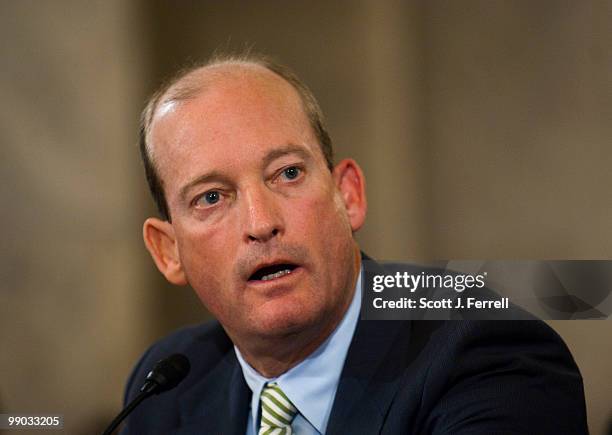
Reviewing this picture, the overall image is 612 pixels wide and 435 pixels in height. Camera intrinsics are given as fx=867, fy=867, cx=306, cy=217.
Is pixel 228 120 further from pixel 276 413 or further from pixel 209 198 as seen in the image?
pixel 276 413

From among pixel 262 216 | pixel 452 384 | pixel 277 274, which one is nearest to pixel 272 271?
pixel 277 274

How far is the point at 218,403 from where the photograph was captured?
90.9 inches

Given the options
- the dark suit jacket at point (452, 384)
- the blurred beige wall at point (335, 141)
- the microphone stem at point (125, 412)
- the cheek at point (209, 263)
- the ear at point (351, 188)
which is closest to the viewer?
the dark suit jacket at point (452, 384)

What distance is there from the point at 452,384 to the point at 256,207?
1.93 ft

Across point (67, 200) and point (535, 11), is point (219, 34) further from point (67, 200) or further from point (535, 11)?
point (535, 11)

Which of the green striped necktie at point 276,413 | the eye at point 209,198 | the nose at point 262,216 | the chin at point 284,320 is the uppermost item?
the eye at point 209,198

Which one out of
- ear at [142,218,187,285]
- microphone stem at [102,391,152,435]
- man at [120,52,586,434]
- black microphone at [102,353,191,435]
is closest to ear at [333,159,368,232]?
man at [120,52,586,434]

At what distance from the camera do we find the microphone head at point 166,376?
6.84ft

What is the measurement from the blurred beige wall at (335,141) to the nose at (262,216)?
25.1 inches

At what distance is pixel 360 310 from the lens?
219 centimetres

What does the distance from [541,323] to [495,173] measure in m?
0.59

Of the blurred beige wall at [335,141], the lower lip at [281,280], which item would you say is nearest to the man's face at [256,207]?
the lower lip at [281,280]

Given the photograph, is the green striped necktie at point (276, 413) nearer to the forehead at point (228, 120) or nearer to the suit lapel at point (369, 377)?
the suit lapel at point (369, 377)

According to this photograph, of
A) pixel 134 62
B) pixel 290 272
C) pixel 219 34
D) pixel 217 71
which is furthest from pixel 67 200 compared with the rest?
pixel 290 272
